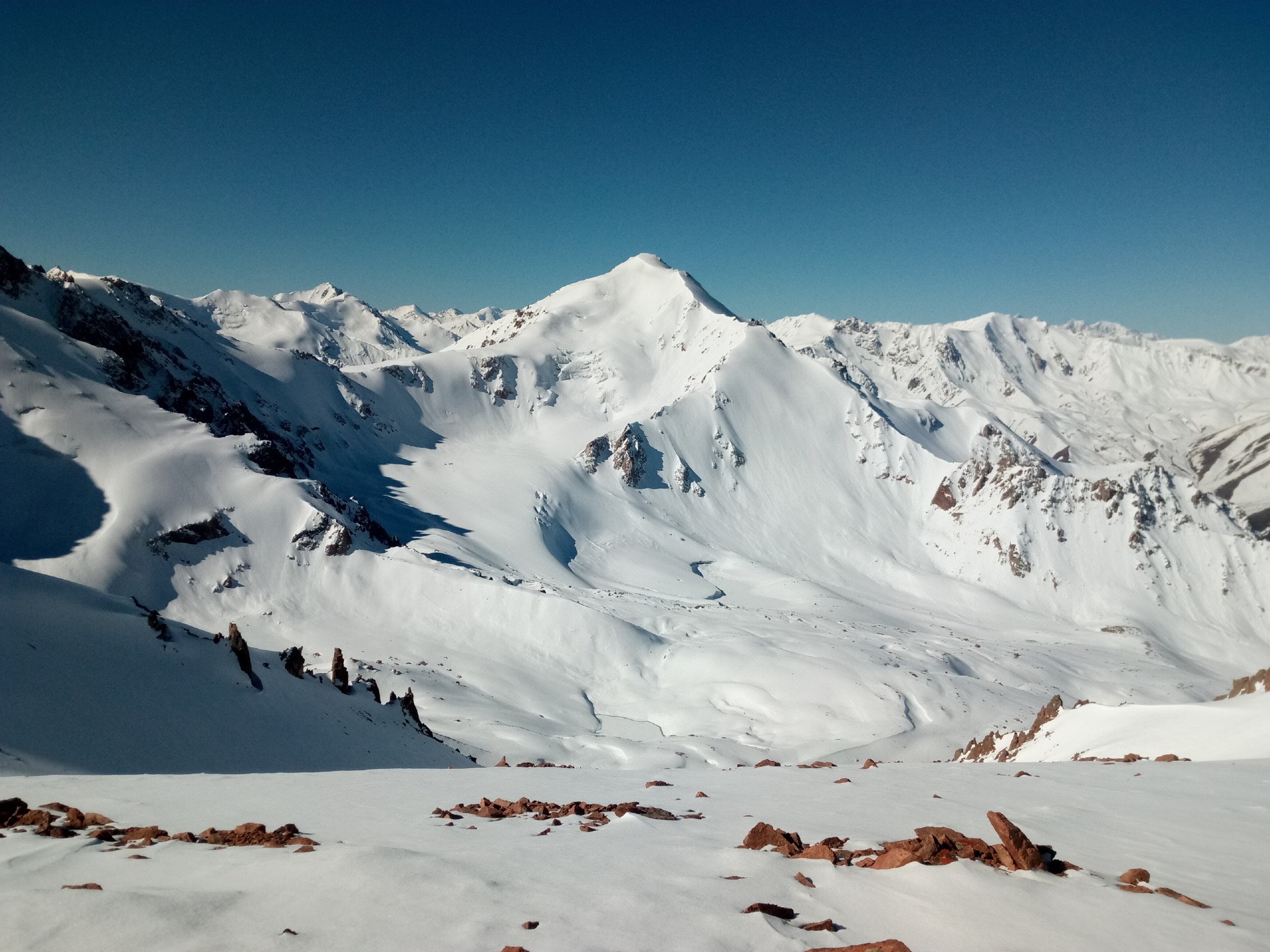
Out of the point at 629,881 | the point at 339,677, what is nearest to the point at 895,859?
the point at 629,881

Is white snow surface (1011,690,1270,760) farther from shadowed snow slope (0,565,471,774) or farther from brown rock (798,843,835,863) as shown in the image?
shadowed snow slope (0,565,471,774)

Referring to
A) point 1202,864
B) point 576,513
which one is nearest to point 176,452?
point 576,513

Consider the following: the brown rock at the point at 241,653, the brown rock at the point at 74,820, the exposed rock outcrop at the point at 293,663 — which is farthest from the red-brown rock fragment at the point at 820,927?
the exposed rock outcrop at the point at 293,663

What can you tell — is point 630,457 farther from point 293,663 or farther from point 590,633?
point 293,663

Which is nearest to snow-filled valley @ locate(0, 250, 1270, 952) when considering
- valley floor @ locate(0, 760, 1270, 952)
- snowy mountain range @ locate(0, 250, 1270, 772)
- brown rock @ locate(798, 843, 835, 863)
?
valley floor @ locate(0, 760, 1270, 952)

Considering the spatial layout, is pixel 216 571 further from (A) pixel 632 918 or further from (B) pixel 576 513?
(A) pixel 632 918
